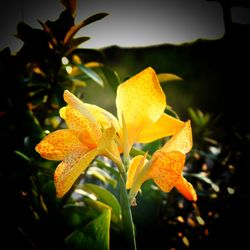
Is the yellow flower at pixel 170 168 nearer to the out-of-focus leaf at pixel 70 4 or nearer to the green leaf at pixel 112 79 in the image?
the green leaf at pixel 112 79

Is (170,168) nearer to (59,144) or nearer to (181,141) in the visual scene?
(181,141)

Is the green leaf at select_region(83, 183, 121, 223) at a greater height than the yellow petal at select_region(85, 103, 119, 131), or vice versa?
the yellow petal at select_region(85, 103, 119, 131)

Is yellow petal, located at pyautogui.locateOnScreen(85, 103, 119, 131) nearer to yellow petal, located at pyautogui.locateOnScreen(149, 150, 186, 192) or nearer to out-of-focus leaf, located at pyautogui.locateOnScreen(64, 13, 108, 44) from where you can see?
yellow petal, located at pyautogui.locateOnScreen(149, 150, 186, 192)

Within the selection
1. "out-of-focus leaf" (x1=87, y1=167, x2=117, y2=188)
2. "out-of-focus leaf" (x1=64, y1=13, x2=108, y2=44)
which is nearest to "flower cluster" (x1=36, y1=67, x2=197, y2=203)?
"out-of-focus leaf" (x1=64, y1=13, x2=108, y2=44)

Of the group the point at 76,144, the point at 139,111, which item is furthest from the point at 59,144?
the point at 139,111

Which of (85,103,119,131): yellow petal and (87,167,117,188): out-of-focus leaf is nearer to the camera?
(85,103,119,131): yellow petal

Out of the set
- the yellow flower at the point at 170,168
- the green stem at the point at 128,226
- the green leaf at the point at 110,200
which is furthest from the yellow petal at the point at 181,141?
the green leaf at the point at 110,200

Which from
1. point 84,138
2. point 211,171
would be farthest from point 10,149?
point 211,171
